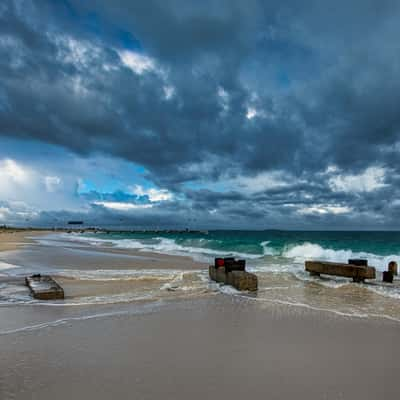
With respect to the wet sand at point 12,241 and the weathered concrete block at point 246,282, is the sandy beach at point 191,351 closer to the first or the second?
the weathered concrete block at point 246,282

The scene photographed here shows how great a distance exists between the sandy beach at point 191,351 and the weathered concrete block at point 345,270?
20.7 ft

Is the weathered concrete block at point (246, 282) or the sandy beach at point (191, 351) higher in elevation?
the weathered concrete block at point (246, 282)

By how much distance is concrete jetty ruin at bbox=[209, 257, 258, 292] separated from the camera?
11.1 meters

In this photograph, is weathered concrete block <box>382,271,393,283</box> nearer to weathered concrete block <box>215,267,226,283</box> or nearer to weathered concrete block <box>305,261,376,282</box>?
weathered concrete block <box>305,261,376,282</box>

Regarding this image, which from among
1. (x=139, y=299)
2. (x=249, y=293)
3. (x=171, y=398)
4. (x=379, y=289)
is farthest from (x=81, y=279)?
(x=379, y=289)

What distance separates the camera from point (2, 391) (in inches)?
155

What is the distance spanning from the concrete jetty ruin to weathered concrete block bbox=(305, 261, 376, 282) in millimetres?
4251

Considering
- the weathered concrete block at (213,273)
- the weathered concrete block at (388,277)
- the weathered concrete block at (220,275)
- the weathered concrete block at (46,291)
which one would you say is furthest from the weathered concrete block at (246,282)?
the weathered concrete block at (388,277)

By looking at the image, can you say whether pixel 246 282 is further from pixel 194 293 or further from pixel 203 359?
pixel 203 359

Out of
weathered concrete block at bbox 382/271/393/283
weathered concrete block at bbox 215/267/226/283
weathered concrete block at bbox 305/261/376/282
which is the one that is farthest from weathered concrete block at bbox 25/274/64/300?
weathered concrete block at bbox 382/271/393/283

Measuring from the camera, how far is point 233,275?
1181 cm

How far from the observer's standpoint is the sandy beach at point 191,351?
4.13 metres

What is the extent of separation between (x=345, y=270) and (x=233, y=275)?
225 inches

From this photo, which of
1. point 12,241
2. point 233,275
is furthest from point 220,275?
point 12,241
